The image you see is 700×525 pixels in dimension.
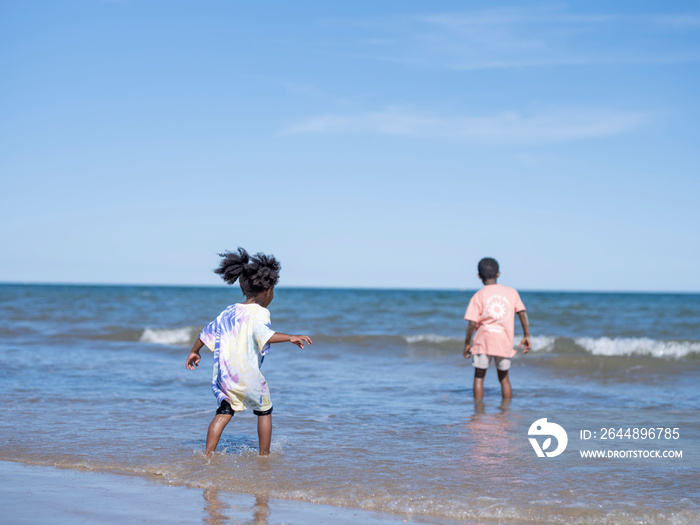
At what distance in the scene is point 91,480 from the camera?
13.2 ft

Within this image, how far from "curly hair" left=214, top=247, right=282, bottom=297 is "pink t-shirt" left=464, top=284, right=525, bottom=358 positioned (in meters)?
3.30

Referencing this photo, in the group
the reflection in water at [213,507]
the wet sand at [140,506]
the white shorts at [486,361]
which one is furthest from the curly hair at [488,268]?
the reflection in water at [213,507]

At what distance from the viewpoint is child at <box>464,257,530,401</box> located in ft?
23.4

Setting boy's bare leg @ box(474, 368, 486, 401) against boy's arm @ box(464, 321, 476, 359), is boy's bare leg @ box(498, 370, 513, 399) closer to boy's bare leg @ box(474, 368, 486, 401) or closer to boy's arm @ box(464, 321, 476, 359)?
boy's bare leg @ box(474, 368, 486, 401)

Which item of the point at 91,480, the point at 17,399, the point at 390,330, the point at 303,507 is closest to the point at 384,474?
the point at 303,507

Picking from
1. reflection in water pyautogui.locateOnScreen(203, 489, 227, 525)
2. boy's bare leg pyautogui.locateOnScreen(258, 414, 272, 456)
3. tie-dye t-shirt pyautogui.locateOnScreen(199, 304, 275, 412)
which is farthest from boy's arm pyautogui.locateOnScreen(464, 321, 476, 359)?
reflection in water pyautogui.locateOnScreen(203, 489, 227, 525)

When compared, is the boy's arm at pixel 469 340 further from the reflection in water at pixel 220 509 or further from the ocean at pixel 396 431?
the reflection in water at pixel 220 509

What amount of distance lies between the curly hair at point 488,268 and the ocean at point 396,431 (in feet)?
4.93

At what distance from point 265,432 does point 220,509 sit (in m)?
1.14

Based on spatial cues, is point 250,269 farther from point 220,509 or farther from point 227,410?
point 220,509

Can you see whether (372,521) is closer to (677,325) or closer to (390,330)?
(390,330)

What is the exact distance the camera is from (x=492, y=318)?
717 cm

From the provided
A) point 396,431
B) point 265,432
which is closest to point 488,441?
point 396,431

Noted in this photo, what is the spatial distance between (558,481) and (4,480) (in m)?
3.50
